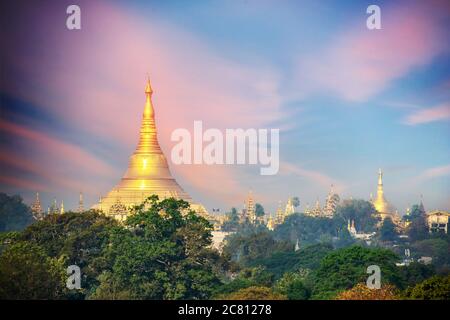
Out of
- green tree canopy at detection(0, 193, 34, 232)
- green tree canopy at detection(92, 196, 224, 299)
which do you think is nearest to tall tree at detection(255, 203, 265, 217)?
green tree canopy at detection(0, 193, 34, 232)

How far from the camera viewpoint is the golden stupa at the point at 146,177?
283 feet

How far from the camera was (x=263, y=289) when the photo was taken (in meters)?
49.6

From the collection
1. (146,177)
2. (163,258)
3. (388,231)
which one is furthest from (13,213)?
(163,258)

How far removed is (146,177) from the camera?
292 feet

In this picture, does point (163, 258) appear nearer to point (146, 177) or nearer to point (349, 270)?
point (349, 270)

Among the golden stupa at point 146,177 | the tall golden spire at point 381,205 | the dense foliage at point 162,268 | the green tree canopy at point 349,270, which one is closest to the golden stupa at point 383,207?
the tall golden spire at point 381,205

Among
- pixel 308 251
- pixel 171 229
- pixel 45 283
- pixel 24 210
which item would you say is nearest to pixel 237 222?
pixel 24 210

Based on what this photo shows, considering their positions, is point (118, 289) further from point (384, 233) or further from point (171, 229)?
point (384, 233)

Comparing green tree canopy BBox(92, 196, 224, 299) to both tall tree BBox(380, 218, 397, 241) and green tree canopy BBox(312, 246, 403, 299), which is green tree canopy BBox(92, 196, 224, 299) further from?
tall tree BBox(380, 218, 397, 241)

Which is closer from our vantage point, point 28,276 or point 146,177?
point 28,276

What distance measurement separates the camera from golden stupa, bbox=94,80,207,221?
3401 inches

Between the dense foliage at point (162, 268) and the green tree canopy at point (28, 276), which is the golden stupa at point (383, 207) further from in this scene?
the green tree canopy at point (28, 276)

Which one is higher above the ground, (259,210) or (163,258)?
(259,210)
